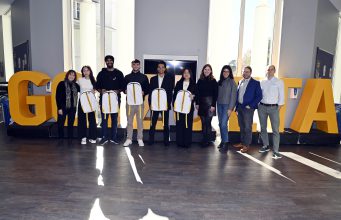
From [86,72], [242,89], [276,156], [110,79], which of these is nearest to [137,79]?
[110,79]

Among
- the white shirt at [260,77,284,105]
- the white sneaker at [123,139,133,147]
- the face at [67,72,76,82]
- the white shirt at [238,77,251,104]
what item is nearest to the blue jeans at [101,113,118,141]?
the white sneaker at [123,139,133,147]

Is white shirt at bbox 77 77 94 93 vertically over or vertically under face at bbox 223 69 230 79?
under

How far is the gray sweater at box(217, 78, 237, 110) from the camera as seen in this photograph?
4.72 meters

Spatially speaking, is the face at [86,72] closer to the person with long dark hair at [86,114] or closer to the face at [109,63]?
the person with long dark hair at [86,114]

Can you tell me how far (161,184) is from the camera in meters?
3.37

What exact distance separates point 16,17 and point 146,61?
4.50m

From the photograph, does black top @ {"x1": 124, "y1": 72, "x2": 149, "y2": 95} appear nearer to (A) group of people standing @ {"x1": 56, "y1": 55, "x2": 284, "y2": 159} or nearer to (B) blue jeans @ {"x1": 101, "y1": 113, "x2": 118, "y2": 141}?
(A) group of people standing @ {"x1": 56, "y1": 55, "x2": 284, "y2": 159}

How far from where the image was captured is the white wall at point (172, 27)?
229 inches

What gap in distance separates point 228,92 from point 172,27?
2.10m

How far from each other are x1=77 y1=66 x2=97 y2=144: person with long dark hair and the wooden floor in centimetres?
29

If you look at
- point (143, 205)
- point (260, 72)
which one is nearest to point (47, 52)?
point (143, 205)

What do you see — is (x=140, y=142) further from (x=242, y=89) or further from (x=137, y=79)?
(x=242, y=89)

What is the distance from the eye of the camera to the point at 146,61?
575 centimetres

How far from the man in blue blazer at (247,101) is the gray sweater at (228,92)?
0.13m
